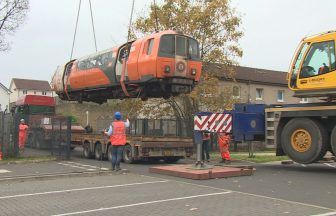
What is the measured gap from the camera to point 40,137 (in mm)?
23641

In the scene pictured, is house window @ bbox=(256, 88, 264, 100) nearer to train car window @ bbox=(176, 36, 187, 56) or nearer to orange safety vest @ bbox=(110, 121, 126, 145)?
train car window @ bbox=(176, 36, 187, 56)

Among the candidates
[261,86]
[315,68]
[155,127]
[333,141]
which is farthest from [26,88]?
[333,141]

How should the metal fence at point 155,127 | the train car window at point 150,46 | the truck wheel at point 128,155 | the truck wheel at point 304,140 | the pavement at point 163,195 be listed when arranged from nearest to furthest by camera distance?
the pavement at point 163,195 → the truck wheel at point 304,140 → the train car window at point 150,46 → the truck wheel at point 128,155 → the metal fence at point 155,127

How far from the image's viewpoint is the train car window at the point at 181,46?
17548mm

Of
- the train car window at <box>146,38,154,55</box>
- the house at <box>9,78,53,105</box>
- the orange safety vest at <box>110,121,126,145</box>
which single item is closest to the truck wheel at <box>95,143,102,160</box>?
the train car window at <box>146,38,154,55</box>

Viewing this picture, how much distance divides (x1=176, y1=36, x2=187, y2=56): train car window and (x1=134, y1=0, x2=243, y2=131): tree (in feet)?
37.5

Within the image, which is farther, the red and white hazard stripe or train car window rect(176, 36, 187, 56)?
train car window rect(176, 36, 187, 56)

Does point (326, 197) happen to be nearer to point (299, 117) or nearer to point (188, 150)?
point (299, 117)

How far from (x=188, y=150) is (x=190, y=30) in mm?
11251

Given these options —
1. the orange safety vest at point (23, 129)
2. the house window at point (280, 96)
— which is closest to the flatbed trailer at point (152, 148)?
the orange safety vest at point (23, 129)

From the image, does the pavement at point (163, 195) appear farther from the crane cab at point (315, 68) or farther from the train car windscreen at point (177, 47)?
the train car windscreen at point (177, 47)

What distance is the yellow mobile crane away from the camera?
49.2ft

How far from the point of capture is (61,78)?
23781 mm

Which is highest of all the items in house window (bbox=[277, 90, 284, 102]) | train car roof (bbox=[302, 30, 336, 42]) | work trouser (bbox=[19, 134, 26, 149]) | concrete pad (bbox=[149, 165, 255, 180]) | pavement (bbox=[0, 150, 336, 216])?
house window (bbox=[277, 90, 284, 102])
